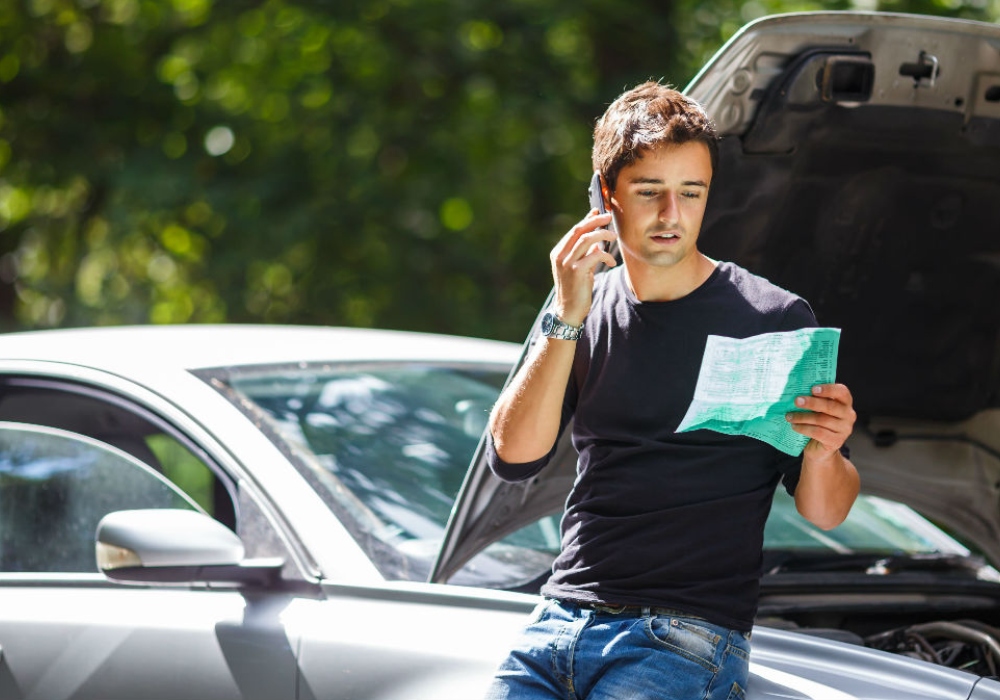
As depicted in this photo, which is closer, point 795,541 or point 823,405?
point 823,405

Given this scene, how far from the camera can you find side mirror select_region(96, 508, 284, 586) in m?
2.36

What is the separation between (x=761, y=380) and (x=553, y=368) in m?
0.34

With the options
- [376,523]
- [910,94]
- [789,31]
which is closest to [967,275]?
[910,94]

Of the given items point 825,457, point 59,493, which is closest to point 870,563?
point 825,457

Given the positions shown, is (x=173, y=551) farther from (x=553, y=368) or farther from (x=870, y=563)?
(x=870, y=563)

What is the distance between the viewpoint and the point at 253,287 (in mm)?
8891

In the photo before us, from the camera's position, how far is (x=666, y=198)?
1906mm

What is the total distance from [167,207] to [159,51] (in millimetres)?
2058

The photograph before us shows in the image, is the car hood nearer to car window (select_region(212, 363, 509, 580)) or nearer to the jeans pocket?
car window (select_region(212, 363, 509, 580))

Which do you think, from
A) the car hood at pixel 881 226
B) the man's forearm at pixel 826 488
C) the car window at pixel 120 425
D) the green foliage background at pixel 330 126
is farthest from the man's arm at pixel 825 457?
the green foliage background at pixel 330 126

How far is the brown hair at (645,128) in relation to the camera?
6.25 feet

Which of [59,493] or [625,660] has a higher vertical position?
Answer: [59,493]

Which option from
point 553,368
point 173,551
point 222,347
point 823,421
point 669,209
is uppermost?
point 669,209

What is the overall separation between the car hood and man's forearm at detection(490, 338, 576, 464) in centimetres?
43
